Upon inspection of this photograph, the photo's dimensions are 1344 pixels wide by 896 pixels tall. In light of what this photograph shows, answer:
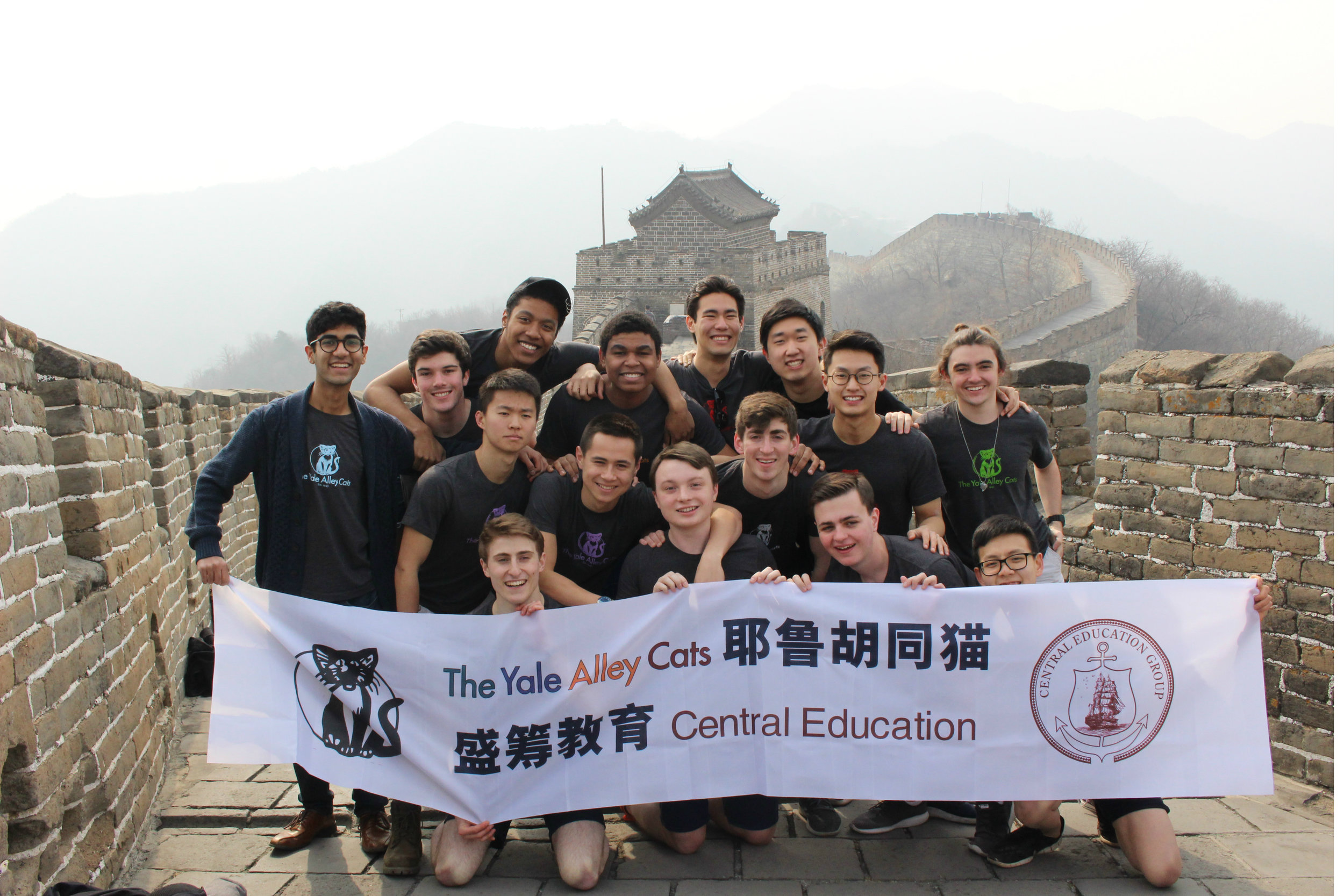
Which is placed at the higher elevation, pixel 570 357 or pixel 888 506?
pixel 570 357

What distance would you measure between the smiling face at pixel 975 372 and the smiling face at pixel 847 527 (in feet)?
3.55

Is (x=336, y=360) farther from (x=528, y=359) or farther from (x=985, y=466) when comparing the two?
(x=985, y=466)

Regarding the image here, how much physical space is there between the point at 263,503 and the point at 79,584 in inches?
27.6

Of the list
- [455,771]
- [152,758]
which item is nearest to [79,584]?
[152,758]

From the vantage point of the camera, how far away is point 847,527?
338cm

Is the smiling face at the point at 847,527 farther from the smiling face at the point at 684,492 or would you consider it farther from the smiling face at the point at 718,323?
the smiling face at the point at 718,323

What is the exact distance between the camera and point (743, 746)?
3.32 meters

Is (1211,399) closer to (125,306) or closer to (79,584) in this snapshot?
(79,584)

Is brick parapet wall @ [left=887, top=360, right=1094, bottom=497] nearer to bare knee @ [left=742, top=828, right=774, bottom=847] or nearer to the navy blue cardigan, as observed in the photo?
bare knee @ [left=742, top=828, right=774, bottom=847]

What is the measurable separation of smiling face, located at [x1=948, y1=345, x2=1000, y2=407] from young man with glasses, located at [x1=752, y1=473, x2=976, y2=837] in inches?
35.3

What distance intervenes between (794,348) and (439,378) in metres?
1.67

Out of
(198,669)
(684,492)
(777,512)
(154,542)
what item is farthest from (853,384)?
(198,669)

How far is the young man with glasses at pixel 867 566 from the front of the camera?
3377mm

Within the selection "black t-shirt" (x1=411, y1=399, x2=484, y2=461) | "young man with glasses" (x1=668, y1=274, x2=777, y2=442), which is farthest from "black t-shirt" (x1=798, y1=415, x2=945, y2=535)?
"black t-shirt" (x1=411, y1=399, x2=484, y2=461)
